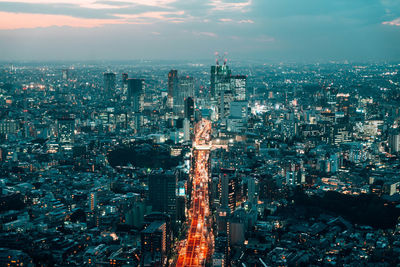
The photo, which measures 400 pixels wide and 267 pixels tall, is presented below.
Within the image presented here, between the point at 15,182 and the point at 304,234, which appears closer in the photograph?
the point at 304,234

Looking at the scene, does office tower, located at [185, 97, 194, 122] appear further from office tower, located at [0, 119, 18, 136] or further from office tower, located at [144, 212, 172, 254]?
office tower, located at [144, 212, 172, 254]

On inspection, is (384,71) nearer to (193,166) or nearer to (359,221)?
(193,166)

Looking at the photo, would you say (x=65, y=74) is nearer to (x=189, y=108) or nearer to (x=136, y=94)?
(x=136, y=94)

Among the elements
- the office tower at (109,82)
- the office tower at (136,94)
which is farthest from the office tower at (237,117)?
the office tower at (109,82)

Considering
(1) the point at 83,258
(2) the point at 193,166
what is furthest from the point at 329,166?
(1) the point at 83,258

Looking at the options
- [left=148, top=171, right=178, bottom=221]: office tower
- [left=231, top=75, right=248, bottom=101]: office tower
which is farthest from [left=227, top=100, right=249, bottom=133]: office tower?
[left=148, top=171, right=178, bottom=221]: office tower
